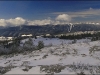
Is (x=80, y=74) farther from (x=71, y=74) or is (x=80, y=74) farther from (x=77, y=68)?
(x=77, y=68)

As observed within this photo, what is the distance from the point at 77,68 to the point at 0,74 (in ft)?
22.2

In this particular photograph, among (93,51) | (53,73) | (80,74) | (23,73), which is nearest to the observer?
(80,74)

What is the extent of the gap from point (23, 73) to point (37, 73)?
138cm

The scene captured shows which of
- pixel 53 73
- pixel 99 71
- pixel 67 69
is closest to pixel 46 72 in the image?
pixel 53 73

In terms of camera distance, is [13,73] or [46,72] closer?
[46,72]

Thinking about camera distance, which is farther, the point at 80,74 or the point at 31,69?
the point at 31,69

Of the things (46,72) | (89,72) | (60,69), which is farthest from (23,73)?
(89,72)

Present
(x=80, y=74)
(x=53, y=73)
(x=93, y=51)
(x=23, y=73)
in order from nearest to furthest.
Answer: (x=80, y=74), (x=53, y=73), (x=23, y=73), (x=93, y=51)

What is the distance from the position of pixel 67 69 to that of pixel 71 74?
1.46 m

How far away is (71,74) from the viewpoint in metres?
12.8

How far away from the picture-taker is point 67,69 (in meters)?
14.2

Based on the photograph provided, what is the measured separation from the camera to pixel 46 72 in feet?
45.7

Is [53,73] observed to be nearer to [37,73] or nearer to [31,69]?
[37,73]

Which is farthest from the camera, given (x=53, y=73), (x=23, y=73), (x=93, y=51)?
(x=93, y=51)
